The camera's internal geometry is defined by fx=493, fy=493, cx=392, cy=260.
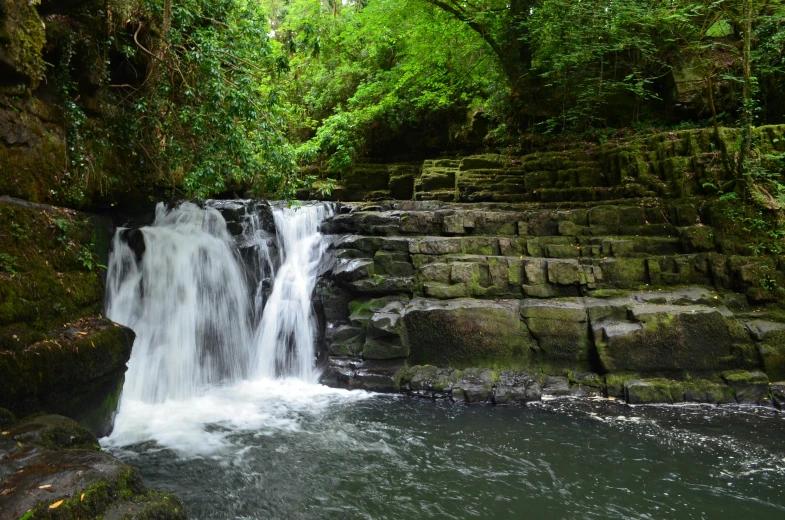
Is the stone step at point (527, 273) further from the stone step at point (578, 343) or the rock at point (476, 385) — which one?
the rock at point (476, 385)

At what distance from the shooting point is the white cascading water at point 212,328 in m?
6.94

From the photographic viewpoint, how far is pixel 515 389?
25.3 ft

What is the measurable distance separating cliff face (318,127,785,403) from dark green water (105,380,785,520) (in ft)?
2.58

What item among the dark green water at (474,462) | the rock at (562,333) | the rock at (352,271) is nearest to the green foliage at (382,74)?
the rock at (352,271)

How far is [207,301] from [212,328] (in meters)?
0.50

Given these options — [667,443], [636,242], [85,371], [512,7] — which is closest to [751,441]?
[667,443]

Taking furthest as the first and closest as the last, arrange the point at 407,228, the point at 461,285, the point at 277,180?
the point at 407,228
the point at 461,285
the point at 277,180

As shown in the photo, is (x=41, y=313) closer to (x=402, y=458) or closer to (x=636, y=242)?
(x=402, y=458)

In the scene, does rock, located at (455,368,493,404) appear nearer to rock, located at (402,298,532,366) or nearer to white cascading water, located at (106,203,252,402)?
rock, located at (402,298,532,366)

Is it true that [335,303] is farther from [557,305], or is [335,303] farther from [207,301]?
[557,305]

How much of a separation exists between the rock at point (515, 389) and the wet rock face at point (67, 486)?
5.09m

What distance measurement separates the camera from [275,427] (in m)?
6.62

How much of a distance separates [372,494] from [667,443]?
3.73 meters

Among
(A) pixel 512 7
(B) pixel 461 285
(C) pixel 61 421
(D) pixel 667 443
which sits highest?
(A) pixel 512 7
